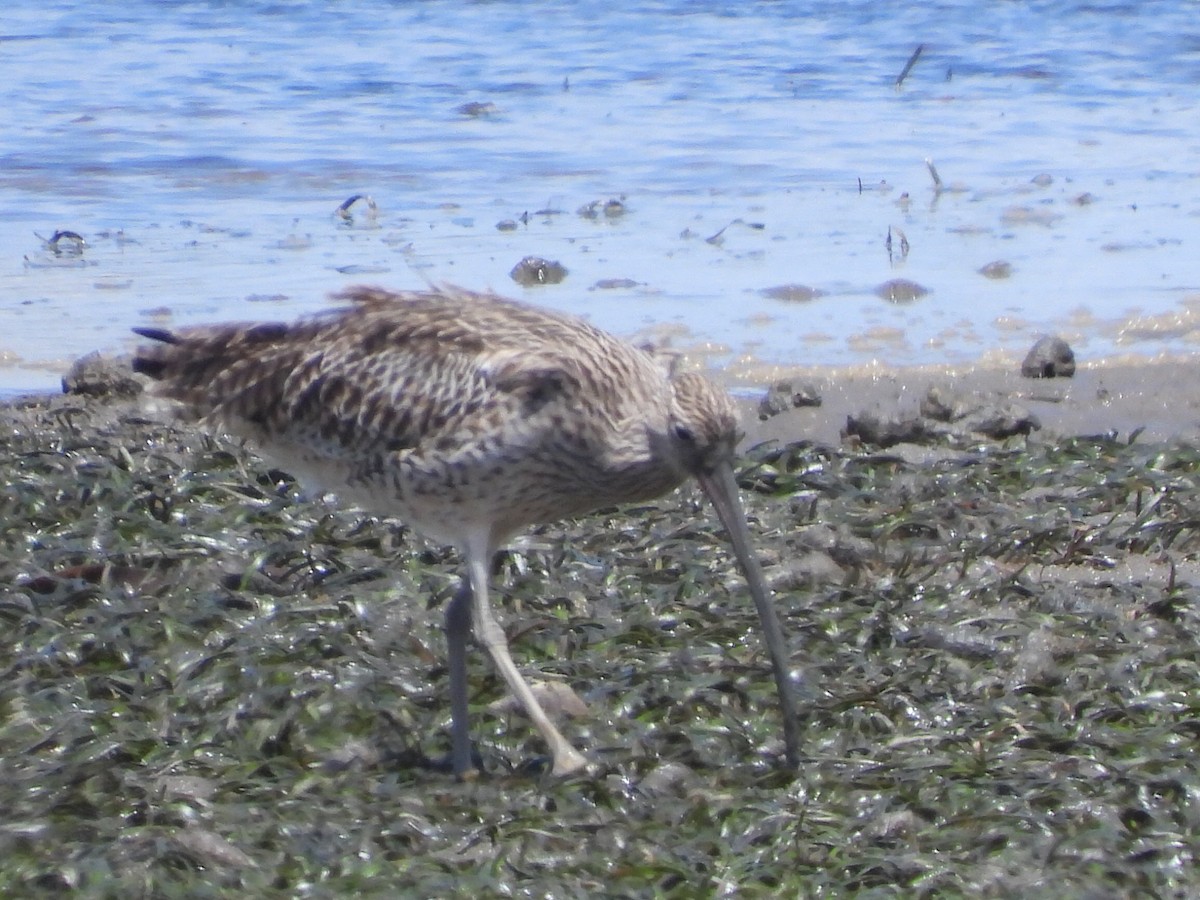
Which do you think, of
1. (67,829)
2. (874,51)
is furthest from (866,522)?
(874,51)

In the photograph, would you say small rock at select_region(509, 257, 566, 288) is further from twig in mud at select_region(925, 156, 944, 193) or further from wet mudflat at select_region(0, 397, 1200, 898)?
wet mudflat at select_region(0, 397, 1200, 898)

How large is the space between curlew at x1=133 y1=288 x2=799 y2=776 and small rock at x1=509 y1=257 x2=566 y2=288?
391cm

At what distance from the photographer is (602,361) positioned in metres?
4.31

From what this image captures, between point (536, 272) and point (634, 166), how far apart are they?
2682 millimetres

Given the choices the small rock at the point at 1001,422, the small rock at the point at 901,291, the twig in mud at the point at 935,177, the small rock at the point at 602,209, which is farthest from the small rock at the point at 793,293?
the twig in mud at the point at 935,177

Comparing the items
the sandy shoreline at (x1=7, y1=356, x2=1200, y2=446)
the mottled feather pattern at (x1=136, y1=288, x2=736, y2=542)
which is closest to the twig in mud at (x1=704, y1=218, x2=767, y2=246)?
the sandy shoreline at (x1=7, y1=356, x2=1200, y2=446)

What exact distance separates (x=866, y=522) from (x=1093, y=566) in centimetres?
60

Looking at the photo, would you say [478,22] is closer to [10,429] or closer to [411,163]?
[411,163]

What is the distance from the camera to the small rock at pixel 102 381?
23.2ft

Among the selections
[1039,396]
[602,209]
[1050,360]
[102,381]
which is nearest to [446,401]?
[102,381]

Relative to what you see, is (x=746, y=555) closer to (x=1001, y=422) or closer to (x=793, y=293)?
(x=1001, y=422)

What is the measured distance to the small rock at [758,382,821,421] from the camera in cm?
693

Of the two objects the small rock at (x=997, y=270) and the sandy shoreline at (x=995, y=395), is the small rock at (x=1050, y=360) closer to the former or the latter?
the sandy shoreline at (x=995, y=395)

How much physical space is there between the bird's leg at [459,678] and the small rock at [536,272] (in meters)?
4.10
